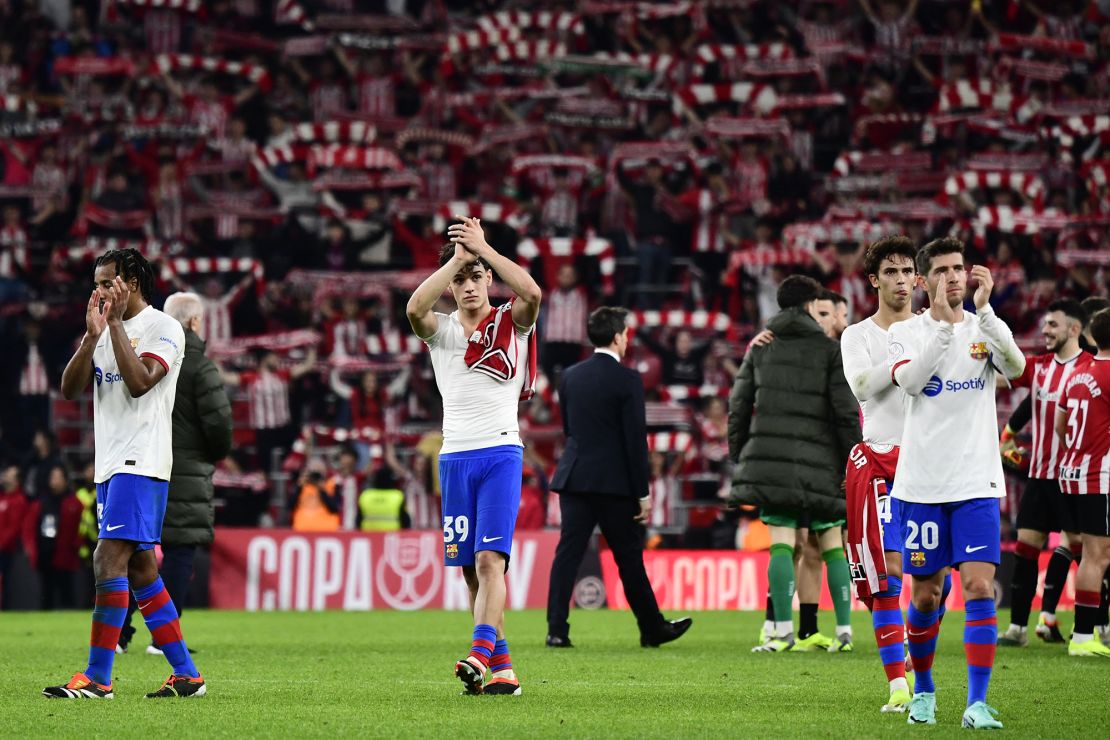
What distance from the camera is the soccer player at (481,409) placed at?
862 cm

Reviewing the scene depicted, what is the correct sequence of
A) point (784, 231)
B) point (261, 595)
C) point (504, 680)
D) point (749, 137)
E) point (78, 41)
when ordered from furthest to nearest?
point (78, 41)
point (749, 137)
point (784, 231)
point (261, 595)
point (504, 680)

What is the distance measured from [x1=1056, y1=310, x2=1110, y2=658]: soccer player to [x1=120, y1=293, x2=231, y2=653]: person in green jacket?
19.3 ft

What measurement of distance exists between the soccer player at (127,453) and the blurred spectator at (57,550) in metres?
12.0

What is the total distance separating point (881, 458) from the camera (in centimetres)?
830

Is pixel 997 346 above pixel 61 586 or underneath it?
above

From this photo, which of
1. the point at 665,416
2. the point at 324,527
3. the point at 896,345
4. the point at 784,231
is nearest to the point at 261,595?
the point at 324,527

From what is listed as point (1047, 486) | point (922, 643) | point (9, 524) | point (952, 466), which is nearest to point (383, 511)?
point (9, 524)

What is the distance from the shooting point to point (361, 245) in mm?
25156

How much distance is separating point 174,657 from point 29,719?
3.63 feet

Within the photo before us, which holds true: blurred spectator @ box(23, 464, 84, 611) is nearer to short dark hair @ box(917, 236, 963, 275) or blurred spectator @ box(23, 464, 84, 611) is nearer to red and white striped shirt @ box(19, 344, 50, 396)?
red and white striped shirt @ box(19, 344, 50, 396)

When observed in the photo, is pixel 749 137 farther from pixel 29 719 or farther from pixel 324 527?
pixel 29 719

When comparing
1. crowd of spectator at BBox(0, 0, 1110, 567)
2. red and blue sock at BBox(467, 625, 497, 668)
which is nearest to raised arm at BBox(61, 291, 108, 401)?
red and blue sock at BBox(467, 625, 497, 668)

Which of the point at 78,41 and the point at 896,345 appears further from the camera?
the point at 78,41

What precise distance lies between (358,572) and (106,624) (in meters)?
10.9
